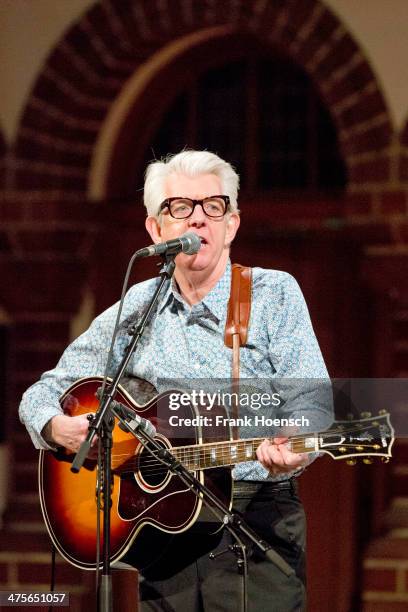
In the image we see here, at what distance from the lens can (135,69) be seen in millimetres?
5227

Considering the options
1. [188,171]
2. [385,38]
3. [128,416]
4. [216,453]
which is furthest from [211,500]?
[385,38]

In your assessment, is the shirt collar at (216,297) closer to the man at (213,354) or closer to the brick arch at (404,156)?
the man at (213,354)

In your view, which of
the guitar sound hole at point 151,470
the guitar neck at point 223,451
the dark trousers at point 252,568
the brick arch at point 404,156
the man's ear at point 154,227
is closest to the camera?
the guitar neck at point 223,451

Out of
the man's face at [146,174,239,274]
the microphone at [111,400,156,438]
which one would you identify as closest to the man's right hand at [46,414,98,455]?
the microphone at [111,400,156,438]

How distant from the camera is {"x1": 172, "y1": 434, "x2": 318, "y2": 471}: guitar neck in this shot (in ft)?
9.44

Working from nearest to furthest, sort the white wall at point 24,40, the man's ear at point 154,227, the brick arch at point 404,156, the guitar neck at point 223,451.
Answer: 1. the guitar neck at point 223,451
2. the man's ear at point 154,227
3. the brick arch at point 404,156
4. the white wall at point 24,40

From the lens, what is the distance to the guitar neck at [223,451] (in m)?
2.88

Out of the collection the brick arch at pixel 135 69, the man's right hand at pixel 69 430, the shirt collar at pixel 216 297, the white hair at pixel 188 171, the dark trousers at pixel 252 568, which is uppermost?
the brick arch at pixel 135 69

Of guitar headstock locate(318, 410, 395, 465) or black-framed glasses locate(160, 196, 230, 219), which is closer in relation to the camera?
guitar headstock locate(318, 410, 395, 465)

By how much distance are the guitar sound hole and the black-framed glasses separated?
0.65 m

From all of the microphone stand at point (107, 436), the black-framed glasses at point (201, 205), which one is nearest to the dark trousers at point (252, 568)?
the microphone stand at point (107, 436)

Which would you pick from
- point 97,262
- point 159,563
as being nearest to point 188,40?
point 97,262

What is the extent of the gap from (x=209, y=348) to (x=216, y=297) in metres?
0.14

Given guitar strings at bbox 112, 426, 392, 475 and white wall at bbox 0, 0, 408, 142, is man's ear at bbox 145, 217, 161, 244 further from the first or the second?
white wall at bbox 0, 0, 408, 142
